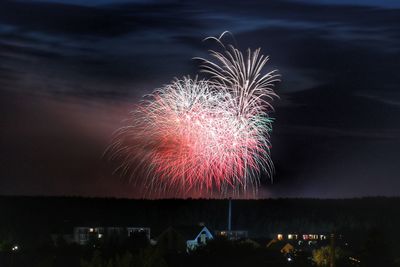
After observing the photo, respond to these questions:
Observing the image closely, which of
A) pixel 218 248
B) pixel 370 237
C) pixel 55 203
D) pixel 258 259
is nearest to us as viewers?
pixel 258 259

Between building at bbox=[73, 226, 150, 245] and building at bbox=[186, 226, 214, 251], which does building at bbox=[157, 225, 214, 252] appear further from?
building at bbox=[73, 226, 150, 245]

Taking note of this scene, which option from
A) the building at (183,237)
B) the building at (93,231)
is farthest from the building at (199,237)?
the building at (93,231)

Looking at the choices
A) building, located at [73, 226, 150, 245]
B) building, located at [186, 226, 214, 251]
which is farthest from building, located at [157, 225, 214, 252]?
building, located at [73, 226, 150, 245]

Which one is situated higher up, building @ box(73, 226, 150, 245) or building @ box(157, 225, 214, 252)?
building @ box(73, 226, 150, 245)

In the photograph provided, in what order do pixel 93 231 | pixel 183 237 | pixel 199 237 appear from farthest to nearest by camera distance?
pixel 93 231
pixel 199 237
pixel 183 237

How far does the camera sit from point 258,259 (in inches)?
1788

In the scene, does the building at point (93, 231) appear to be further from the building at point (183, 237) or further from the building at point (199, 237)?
the building at point (199, 237)

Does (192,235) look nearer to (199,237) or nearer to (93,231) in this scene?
(199,237)

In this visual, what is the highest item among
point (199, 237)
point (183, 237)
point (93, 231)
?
point (93, 231)

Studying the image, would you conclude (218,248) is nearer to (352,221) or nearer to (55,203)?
(352,221)

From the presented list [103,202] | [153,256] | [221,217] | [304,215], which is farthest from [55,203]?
[153,256]

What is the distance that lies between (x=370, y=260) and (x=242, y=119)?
1862 cm

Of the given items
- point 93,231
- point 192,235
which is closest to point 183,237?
point 192,235

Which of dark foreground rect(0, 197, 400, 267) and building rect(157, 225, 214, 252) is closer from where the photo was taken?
dark foreground rect(0, 197, 400, 267)
